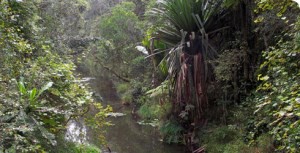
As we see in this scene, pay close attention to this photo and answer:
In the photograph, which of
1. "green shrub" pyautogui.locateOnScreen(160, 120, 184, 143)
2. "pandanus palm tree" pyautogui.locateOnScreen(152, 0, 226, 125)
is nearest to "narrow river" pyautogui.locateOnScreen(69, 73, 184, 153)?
"green shrub" pyautogui.locateOnScreen(160, 120, 184, 143)

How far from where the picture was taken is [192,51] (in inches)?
314

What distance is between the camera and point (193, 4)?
7.98m

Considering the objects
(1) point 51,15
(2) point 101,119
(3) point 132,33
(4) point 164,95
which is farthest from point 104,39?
(2) point 101,119

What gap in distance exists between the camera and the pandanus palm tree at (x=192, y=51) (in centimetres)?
762

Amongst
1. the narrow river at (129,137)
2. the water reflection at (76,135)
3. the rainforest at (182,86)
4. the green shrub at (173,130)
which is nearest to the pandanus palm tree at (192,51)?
the rainforest at (182,86)

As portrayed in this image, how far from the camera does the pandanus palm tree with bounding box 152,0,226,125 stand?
25.0 ft

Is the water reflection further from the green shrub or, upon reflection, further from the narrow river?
the green shrub

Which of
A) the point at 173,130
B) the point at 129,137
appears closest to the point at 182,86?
the point at 173,130

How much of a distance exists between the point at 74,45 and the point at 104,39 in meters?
1.83

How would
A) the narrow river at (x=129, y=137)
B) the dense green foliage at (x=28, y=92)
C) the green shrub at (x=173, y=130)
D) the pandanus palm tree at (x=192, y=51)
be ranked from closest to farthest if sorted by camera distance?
the dense green foliage at (x=28, y=92)
the pandanus palm tree at (x=192, y=51)
the green shrub at (x=173, y=130)
the narrow river at (x=129, y=137)

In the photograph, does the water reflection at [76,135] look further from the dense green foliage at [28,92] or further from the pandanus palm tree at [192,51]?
the pandanus palm tree at [192,51]

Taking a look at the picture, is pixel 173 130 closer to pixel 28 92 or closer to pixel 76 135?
pixel 76 135

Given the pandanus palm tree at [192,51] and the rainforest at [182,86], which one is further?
the pandanus palm tree at [192,51]

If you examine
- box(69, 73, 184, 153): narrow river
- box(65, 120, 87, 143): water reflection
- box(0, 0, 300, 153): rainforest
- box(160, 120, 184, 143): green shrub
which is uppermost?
box(0, 0, 300, 153): rainforest
